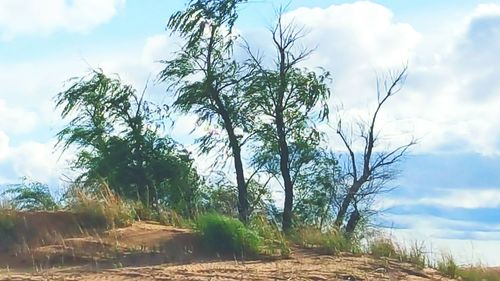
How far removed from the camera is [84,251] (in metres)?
16.0

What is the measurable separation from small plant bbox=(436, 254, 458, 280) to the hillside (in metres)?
0.24

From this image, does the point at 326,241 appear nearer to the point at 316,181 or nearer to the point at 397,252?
the point at 397,252

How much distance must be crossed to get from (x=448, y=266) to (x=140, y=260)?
4.62 meters

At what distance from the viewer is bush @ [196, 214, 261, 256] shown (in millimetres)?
15969

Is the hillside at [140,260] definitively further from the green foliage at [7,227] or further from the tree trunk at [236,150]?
the tree trunk at [236,150]

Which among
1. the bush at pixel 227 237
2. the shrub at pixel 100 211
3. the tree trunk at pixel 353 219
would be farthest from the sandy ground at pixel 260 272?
the tree trunk at pixel 353 219

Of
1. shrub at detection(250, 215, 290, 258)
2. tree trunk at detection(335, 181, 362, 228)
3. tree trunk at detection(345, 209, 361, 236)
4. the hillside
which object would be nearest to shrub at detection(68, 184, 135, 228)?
the hillside

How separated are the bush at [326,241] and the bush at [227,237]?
110cm

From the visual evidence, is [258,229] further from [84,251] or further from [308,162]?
[308,162]

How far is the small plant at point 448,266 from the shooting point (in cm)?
1552

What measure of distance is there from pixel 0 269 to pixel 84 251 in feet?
4.46

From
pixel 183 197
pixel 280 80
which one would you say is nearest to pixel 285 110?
pixel 280 80

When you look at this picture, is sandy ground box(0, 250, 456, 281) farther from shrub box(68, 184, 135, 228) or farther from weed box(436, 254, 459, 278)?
shrub box(68, 184, 135, 228)

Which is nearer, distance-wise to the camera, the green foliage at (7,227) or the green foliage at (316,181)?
the green foliage at (7,227)
